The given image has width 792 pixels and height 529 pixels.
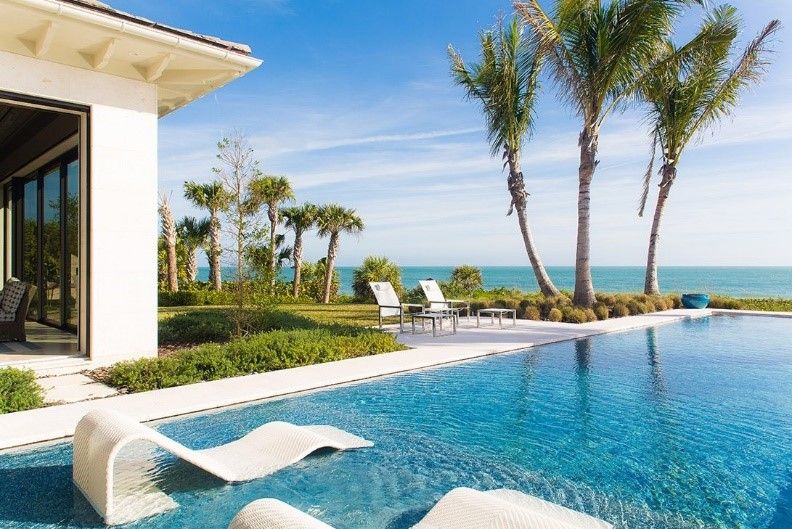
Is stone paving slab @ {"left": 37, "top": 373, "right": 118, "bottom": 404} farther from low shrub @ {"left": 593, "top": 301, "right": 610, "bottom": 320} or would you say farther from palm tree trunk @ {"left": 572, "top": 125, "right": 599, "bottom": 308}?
palm tree trunk @ {"left": 572, "top": 125, "right": 599, "bottom": 308}

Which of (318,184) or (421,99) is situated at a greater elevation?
(421,99)

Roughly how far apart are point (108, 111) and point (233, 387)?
4.14 m

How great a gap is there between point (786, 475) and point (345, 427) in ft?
11.5

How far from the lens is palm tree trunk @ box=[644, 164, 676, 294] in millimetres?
20750

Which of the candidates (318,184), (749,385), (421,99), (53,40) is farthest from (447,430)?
(318,184)

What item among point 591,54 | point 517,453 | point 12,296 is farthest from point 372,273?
point 517,453

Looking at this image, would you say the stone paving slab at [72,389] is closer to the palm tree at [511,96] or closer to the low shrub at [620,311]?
the low shrub at [620,311]

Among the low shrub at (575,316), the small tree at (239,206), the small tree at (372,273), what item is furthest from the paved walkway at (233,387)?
the small tree at (372,273)

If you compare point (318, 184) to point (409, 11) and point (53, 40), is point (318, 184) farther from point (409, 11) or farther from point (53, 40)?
point (53, 40)

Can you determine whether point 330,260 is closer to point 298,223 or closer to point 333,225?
point 333,225

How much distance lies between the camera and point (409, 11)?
17953mm

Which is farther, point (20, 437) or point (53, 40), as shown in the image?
point (53, 40)

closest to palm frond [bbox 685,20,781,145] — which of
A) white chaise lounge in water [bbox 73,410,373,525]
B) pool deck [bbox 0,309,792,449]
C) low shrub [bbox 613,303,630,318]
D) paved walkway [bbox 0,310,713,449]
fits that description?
low shrub [bbox 613,303,630,318]

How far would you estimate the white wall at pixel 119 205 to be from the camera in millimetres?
7613
